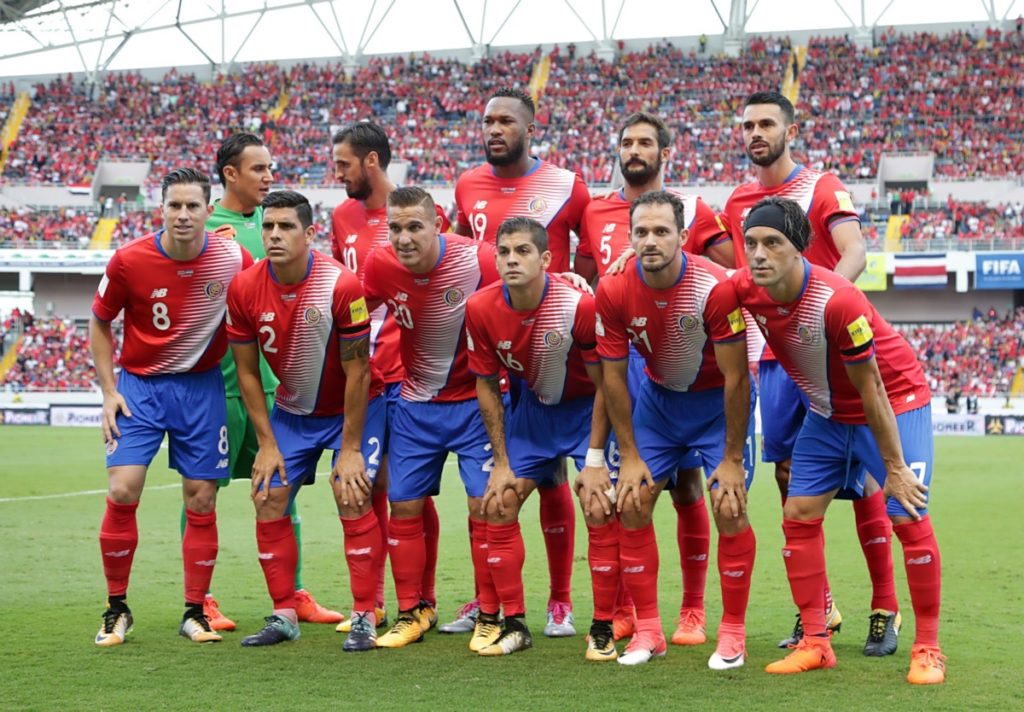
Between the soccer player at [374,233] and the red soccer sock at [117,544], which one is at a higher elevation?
the soccer player at [374,233]

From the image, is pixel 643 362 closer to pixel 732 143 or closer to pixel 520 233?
pixel 520 233

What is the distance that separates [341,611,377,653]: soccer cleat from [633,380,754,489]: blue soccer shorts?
166cm

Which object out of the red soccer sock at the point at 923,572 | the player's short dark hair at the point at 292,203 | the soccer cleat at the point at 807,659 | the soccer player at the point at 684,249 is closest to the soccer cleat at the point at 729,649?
the soccer cleat at the point at 807,659

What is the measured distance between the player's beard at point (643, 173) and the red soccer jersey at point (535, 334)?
0.73 meters

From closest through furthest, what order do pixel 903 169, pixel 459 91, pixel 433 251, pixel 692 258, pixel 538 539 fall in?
pixel 692 258, pixel 433 251, pixel 538 539, pixel 903 169, pixel 459 91

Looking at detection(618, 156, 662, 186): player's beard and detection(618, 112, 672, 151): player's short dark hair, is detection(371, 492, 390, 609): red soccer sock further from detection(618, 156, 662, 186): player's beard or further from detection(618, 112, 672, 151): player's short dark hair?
detection(618, 112, 672, 151): player's short dark hair

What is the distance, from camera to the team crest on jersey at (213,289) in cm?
682

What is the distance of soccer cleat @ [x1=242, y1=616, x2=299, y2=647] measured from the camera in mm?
6445

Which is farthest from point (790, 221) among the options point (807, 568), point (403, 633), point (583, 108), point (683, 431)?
point (583, 108)

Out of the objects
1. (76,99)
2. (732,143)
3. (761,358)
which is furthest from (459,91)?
(761,358)

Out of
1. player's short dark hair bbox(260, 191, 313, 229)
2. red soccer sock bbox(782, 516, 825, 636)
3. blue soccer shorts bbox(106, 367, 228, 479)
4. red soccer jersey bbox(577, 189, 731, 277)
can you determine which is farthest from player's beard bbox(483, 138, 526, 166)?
red soccer sock bbox(782, 516, 825, 636)

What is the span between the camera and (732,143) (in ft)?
139

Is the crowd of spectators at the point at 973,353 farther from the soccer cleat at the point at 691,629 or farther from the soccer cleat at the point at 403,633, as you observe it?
the soccer cleat at the point at 403,633

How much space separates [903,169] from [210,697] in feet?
130
